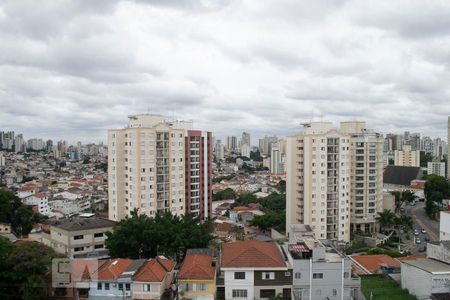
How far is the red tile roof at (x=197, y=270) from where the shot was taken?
51.0 ft

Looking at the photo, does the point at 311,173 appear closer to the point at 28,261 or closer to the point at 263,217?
the point at 263,217

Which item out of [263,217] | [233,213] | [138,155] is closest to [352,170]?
[263,217]

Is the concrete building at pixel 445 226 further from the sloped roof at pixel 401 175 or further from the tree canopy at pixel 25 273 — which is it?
the sloped roof at pixel 401 175

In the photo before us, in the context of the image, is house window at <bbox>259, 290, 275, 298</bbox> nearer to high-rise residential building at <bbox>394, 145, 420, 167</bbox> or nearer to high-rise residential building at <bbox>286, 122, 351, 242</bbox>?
high-rise residential building at <bbox>286, 122, 351, 242</bbox>

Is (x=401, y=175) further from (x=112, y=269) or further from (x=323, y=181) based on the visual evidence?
(x=112, y=269)

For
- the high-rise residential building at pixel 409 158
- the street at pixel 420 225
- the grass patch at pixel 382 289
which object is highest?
the high-rise residential building at pixel 409 158

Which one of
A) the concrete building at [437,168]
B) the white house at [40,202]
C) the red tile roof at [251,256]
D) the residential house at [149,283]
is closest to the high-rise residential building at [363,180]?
the red tile roof at [251,256]

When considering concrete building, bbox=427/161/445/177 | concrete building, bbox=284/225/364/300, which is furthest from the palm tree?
concrete building, bbox=427/161/445/177

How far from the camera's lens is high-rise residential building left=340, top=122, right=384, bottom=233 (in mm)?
33125

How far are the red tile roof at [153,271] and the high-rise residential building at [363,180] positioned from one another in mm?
20043

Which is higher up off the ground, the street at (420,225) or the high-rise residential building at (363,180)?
the high-rise residential building at (363,180)

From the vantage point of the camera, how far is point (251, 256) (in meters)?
15.9

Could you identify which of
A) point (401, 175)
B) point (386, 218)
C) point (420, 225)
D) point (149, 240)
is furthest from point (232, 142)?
point (149, 240)

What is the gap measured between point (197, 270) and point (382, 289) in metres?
7.03
